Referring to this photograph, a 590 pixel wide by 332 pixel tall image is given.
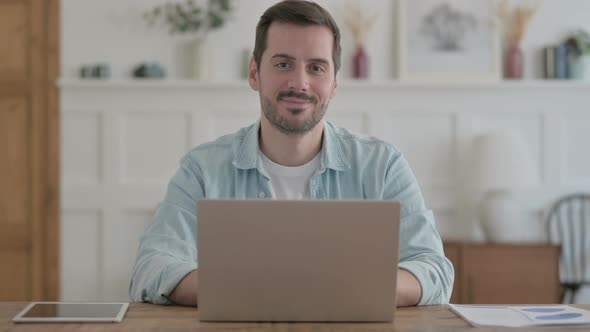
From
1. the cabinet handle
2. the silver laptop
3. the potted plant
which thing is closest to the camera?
the silver laptop

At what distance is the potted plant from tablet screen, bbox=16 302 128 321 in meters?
2.96

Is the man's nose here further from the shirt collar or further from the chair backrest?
the chair backrest

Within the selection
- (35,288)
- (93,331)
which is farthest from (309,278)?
(35,288)

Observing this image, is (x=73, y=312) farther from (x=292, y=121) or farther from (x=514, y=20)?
(x=514, y=20)

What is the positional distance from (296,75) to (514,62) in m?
2.79

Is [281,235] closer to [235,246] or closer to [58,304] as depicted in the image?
[235,246]

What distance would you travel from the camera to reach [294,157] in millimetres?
2096

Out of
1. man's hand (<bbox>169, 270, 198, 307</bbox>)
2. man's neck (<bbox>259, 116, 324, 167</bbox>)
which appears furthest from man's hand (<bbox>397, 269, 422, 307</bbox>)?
man's neck (<bbox>259, 116, 324, 167</bbox>)

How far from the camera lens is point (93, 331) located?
4.44ft

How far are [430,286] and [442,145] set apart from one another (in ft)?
9.46

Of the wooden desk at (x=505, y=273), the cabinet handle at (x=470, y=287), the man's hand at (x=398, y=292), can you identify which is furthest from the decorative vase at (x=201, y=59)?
the man's hand at (x=398, y=292)

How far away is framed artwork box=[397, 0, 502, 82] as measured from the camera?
176 inches

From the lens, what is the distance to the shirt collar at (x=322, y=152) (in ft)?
6.72

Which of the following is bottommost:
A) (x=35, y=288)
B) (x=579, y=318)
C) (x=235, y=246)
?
(x=35, y=288)
